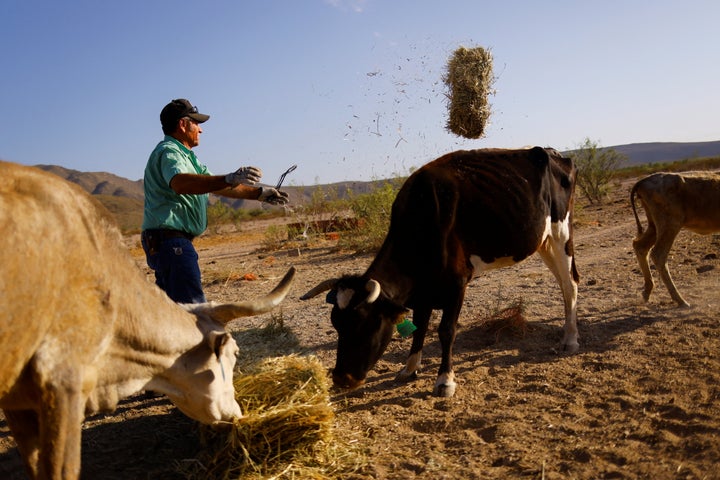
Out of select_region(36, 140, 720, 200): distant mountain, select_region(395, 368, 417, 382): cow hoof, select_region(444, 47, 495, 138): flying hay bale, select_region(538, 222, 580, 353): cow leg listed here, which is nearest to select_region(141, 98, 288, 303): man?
select_region(395, 368, 417, 382): cow hoof

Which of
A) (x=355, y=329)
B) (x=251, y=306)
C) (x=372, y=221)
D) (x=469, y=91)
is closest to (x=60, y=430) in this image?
(x=251, y=306)

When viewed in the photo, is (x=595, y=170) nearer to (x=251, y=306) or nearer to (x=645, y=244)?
(x=645, y=244)

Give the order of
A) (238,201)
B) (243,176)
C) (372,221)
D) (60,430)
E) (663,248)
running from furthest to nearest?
1. (238,201)
2. (372,221)
3. (663,248)
4. (243,176)
5. (60,430)

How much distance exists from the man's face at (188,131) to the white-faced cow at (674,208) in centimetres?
596

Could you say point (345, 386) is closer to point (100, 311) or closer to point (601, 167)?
point (100, 311)

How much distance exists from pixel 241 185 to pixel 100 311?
1.85 m

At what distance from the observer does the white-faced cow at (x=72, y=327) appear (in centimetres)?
261

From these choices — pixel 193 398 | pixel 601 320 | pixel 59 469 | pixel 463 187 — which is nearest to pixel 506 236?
pixel 463 187

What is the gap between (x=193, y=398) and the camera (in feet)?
11.7

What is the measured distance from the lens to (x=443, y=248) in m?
5.35

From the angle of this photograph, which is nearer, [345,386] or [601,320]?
[345,386]

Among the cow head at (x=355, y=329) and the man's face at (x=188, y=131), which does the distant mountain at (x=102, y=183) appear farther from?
the cow head at (x=355, y=329)

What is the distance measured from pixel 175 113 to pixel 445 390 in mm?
3323

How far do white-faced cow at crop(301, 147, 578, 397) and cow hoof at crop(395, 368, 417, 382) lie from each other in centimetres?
1
